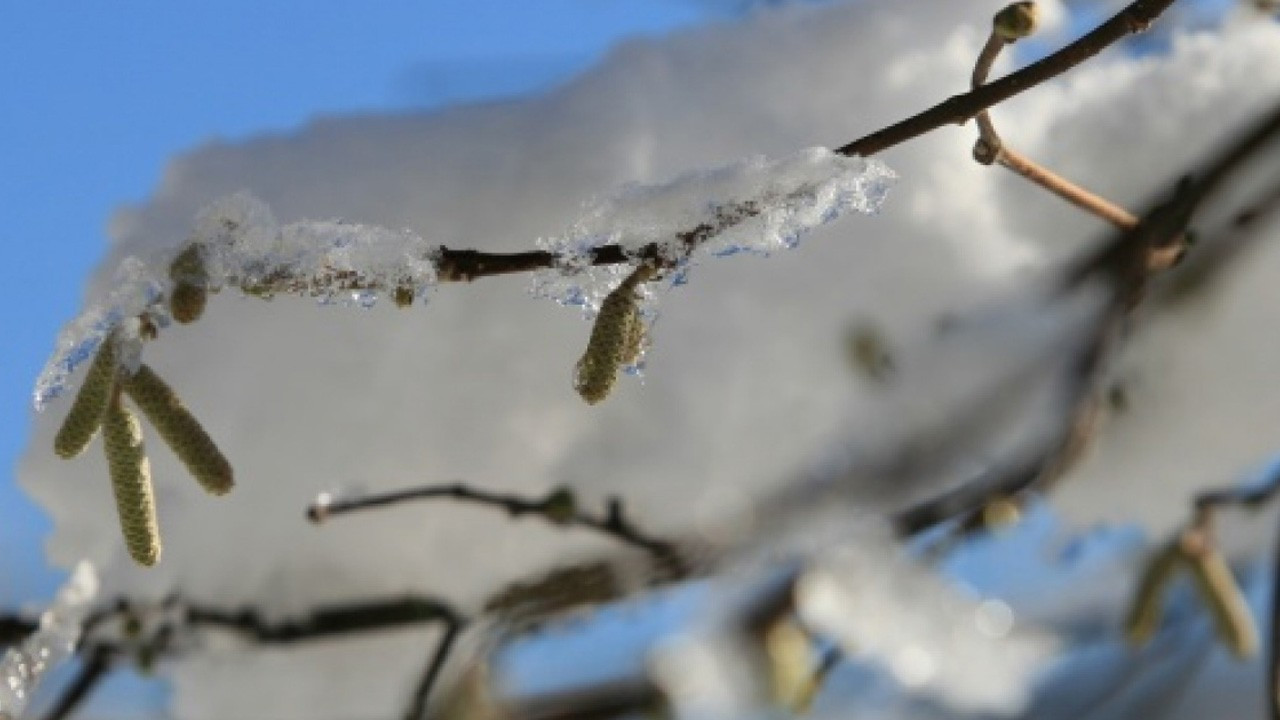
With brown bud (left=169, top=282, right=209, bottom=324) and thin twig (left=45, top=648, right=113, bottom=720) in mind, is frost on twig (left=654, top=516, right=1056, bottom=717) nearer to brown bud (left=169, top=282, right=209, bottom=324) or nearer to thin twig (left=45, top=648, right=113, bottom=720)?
thin twig (left=45, top=648, right=113, bottom=720)

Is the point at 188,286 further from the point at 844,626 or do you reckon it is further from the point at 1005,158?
the point at 844,626

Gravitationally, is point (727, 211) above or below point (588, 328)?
below

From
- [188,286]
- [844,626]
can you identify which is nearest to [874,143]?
[188,286]

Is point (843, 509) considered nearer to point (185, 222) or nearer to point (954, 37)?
point (954, 37)

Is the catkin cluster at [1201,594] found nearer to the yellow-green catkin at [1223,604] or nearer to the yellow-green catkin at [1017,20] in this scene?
the yellow-green catkin at [1223,604]

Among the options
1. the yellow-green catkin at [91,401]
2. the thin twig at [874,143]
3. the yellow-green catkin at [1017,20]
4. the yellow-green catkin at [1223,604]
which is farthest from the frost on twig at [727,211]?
the yellow-green catkin at [1223,604]

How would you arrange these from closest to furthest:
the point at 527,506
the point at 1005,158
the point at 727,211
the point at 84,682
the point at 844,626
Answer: the point at 727,211
the point at 1005,158
the point at 527,506
the point at 84,682
the point at 844,626
